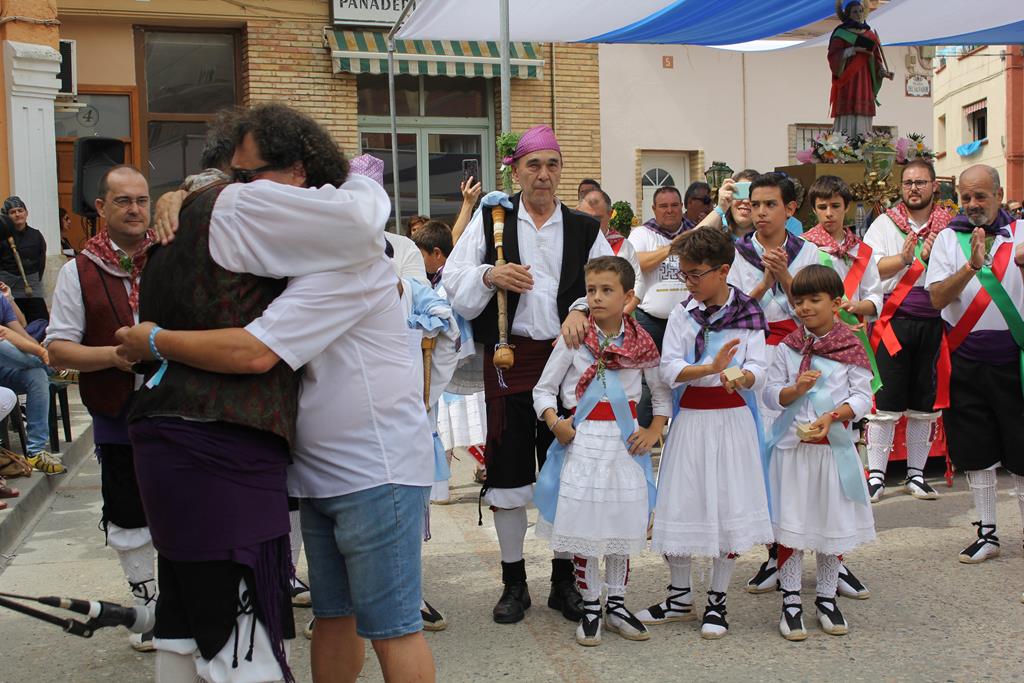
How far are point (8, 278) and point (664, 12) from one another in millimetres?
6767

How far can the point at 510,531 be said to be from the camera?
478cm

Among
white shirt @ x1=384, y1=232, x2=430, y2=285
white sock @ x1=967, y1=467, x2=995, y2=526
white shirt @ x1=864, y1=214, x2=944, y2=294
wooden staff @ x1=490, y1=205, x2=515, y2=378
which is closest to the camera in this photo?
wooden staff @ x1=490, y1=205, x2=515, y2=378

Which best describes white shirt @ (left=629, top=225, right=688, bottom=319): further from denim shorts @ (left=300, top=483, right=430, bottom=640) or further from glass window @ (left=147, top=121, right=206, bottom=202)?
glass window @ (left=147, top=121, right=206, bottom=202)

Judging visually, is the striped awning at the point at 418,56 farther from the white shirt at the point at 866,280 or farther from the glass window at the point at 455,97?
the white shirt at the point at 866,280

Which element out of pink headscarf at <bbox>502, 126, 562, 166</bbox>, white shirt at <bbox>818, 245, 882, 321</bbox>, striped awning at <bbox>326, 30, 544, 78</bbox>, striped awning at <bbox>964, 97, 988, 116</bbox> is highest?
striped awning at <bbox>964, 97, 988, 116</bbox>

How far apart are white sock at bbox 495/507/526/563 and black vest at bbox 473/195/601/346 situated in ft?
2.48

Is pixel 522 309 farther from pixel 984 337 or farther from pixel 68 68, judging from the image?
pixel 68 68

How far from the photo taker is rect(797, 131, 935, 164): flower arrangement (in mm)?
7715

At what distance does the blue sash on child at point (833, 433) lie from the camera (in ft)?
15.0

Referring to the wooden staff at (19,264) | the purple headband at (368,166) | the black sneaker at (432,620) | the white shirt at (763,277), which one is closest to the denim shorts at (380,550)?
the black sneaker at (432,620)

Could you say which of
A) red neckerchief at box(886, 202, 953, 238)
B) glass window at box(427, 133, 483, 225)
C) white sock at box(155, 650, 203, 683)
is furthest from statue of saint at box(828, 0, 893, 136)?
glass window at box(427, 133, 483, 225)

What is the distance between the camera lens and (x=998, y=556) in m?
5.53

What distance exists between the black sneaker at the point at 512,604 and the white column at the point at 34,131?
9.50 meters

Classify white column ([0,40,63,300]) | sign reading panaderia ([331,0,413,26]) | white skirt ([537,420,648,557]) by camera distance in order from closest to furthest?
white skirt ([537,420,648,557]), white column ([0,40,63,300]), sign reading panaderia ([331,0,413,26])
